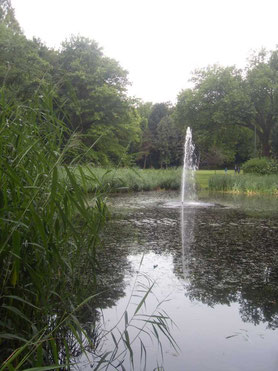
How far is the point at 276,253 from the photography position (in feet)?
14.4

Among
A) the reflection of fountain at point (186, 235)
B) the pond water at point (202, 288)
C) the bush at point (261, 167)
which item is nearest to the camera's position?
the pond water at point (202, 288)

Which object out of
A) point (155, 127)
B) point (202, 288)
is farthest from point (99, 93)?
point (202, 288)

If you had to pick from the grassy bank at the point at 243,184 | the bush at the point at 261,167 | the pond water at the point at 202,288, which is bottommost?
the pond water at the point at 202,288

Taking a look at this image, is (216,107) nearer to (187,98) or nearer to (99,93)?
(187,98)

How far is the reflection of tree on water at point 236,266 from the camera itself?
9.44 feet

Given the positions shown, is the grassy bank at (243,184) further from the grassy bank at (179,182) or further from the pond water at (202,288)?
the pond water at (202,288)

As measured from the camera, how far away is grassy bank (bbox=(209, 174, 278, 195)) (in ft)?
47.5

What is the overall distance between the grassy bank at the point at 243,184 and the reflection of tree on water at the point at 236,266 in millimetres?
8315

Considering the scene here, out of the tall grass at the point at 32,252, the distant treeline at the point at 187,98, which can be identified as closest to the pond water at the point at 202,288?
the tall grass at the point at 32,252

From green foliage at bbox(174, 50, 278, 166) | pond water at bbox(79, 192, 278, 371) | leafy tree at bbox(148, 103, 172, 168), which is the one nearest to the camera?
pond water at bbox(79, 192, 278, 371)

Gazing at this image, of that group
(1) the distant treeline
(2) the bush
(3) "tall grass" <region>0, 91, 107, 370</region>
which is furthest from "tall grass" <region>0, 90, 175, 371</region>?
(1) the distant treeline

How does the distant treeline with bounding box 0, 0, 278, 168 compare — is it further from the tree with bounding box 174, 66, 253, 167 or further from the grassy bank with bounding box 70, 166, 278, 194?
the grassy bank with bounding box 70, 166, 278, 194

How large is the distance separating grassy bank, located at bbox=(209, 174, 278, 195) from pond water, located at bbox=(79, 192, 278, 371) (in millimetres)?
8571

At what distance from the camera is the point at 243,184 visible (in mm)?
14938
